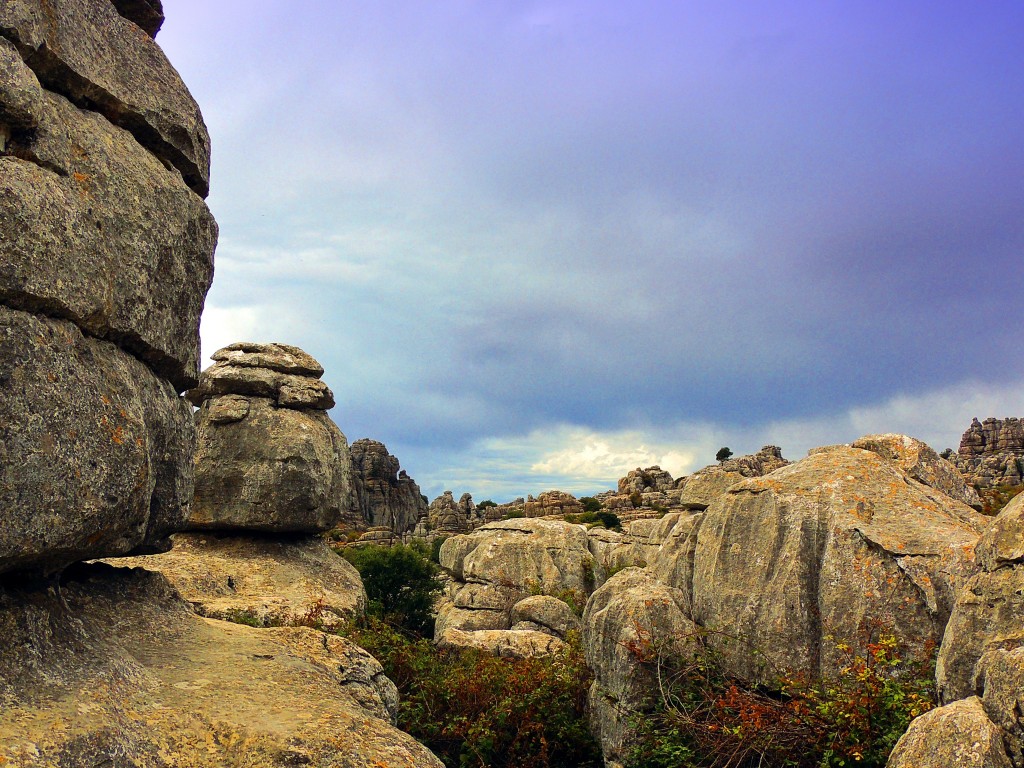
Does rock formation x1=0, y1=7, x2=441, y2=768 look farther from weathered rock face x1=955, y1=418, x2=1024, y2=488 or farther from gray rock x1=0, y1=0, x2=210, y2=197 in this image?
weathered rock face x1=955, y1=418, x2=1024, y2=488

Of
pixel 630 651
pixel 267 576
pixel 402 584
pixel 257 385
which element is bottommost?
pixel 402 584

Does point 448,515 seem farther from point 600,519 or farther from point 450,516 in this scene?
point 600,519

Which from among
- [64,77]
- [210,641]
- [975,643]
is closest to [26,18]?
[64,77]

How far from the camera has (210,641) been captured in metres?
7.62

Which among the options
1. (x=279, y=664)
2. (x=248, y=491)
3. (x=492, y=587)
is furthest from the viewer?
(x=492, y=587)

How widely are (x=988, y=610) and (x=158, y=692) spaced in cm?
702

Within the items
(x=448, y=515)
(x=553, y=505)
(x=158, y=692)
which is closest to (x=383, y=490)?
(x=448, y=515)

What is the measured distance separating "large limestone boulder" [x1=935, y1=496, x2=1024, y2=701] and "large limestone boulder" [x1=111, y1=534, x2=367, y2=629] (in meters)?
10.2

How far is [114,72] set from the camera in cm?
731

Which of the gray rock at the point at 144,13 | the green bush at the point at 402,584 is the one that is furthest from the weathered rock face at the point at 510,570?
the gray rock at the point at 144,13

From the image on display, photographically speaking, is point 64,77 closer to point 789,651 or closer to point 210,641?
point 210,641

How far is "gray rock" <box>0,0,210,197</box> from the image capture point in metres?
6.17

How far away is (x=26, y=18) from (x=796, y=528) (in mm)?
10330

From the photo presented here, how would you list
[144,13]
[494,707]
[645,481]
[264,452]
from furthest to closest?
[645,481], [264,452], [494,707], [144,13]
